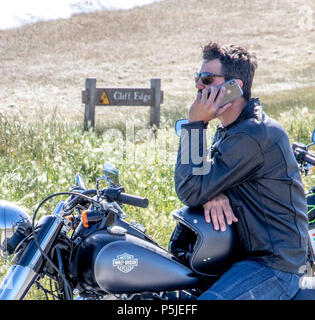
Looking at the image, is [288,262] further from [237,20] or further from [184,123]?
[237,20]

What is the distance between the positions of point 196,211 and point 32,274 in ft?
2.81

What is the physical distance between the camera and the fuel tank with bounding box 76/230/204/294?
2.45 m

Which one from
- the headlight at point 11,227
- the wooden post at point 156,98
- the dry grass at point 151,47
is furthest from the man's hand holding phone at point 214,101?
the dry grass at point 151,47

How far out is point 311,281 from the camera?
2.76m

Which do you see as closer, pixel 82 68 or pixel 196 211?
pixel 196 211

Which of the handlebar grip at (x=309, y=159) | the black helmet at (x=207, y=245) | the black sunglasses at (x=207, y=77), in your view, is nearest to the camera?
the black helmet at (x=207, y=245)

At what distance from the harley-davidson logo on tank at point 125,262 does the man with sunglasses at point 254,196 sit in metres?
0.39

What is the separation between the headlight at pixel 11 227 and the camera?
7.79 ft

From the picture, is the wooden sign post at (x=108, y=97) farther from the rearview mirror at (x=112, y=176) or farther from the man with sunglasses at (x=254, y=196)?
the rearview mirror at (x=112, y=176)

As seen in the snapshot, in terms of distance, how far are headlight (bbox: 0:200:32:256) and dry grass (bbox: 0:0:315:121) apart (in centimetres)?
1376

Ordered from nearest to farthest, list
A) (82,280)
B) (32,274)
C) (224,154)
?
(32,274) → (82,280) → (224,154)

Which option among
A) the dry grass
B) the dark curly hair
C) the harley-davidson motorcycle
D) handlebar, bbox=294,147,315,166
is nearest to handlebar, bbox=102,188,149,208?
the harley-davidson motorcycle
